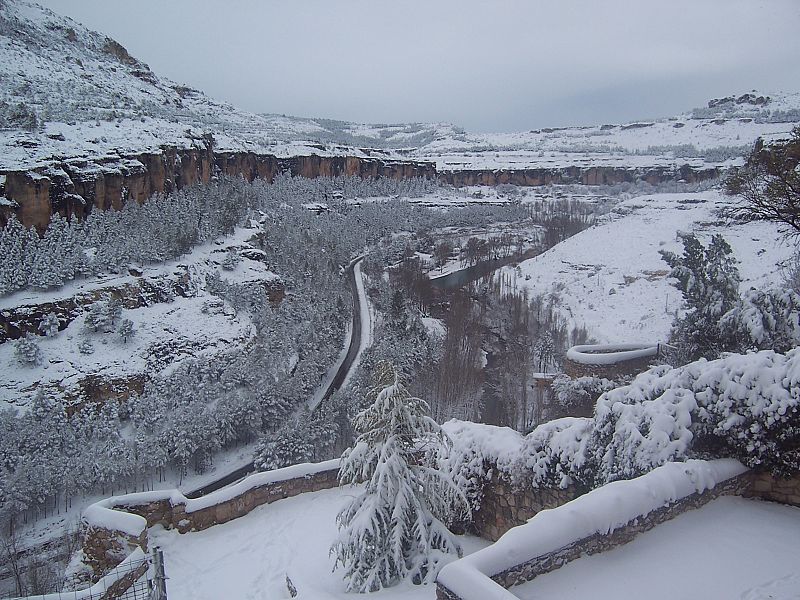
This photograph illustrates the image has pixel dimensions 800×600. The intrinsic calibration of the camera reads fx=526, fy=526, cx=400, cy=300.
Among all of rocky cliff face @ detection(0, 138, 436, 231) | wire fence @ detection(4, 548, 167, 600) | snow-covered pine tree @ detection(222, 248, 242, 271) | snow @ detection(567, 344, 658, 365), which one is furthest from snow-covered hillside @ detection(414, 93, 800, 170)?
wire fence @ detection(4, 548, 167, 600)

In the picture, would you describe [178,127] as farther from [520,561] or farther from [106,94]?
[520,561]

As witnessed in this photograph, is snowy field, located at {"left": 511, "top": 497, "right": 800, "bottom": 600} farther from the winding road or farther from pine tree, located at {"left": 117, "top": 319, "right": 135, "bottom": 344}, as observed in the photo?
pine tree, located at {"left": 117, "top": 319, "right": 135, "bottom": 344}

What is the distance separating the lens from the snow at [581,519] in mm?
4000

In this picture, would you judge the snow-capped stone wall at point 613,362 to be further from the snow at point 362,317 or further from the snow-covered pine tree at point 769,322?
the snow at point 362,317

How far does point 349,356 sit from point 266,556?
30008mm

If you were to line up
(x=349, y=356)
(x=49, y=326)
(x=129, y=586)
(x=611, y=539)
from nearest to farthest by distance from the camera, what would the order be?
(x=611, y=539) < (x=129, y=586) < (x=49, y=326) < (x=349, y=356)

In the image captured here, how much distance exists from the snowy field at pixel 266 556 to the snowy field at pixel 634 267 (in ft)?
72.7

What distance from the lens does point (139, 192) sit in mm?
46438

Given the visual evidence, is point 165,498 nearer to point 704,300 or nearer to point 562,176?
point 704,300

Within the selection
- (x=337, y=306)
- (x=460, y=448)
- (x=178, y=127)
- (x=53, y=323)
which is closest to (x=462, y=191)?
(x=178, y=127)

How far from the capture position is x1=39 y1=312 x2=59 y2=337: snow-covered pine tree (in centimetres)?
2862

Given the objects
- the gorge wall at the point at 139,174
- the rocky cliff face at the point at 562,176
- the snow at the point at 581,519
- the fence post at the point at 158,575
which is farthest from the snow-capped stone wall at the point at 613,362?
the rocky cliff face at the point at 562,176

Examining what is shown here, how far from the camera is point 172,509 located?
9.13 metres

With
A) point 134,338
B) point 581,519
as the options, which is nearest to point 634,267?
point 134,338
